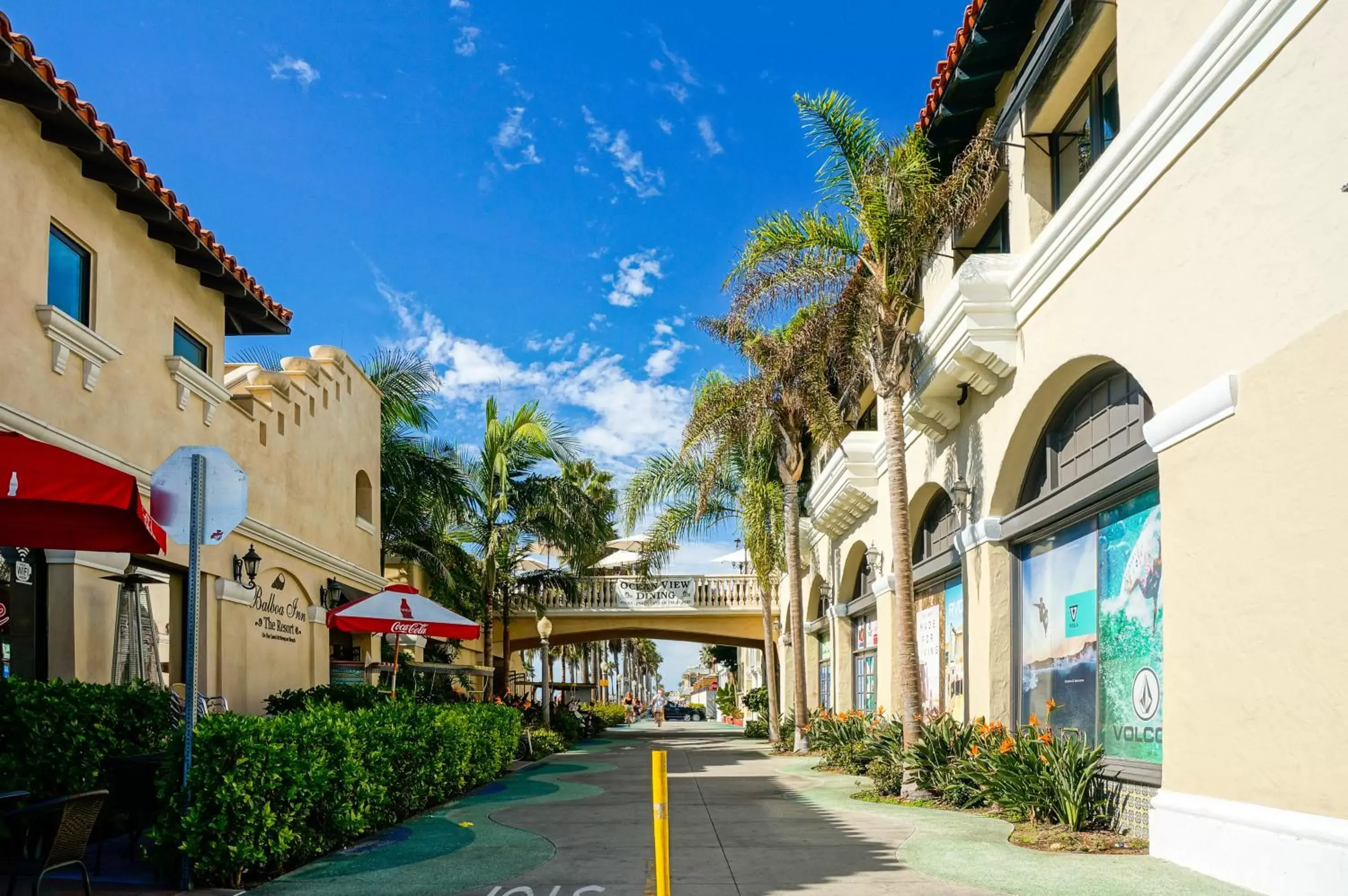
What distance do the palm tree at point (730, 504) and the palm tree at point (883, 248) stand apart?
1073 centimetres

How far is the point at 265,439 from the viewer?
16672 mm

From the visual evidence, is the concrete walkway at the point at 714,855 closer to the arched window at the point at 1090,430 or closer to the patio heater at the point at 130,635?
the patio heater at the point at 130,635

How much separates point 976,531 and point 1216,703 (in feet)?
19.2

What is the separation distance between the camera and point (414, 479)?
26.5 metres

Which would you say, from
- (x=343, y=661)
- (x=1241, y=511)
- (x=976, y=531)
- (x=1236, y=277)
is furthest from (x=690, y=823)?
(x=343, y=661)

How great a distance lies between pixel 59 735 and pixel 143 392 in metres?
5.48

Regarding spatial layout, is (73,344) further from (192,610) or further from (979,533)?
(979,533)

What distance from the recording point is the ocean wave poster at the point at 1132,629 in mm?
9727

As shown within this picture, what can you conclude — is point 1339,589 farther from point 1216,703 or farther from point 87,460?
point 87,460

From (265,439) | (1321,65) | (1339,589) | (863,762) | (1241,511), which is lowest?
(863,762)

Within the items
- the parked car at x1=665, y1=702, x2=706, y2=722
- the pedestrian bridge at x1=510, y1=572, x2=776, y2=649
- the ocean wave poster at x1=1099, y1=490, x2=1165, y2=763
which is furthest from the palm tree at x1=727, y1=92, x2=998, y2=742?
the parked car at x1=665, y1=702, x2=706, y2=722

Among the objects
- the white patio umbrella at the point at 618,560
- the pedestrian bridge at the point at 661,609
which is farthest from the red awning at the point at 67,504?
the white patio umbrella at the point at 618,560

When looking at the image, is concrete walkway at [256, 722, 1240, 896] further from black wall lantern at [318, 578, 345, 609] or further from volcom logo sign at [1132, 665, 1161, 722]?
black wall lantern at [318, 578, 345, 609]

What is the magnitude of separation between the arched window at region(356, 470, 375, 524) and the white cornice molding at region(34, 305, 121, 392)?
1003 cm
